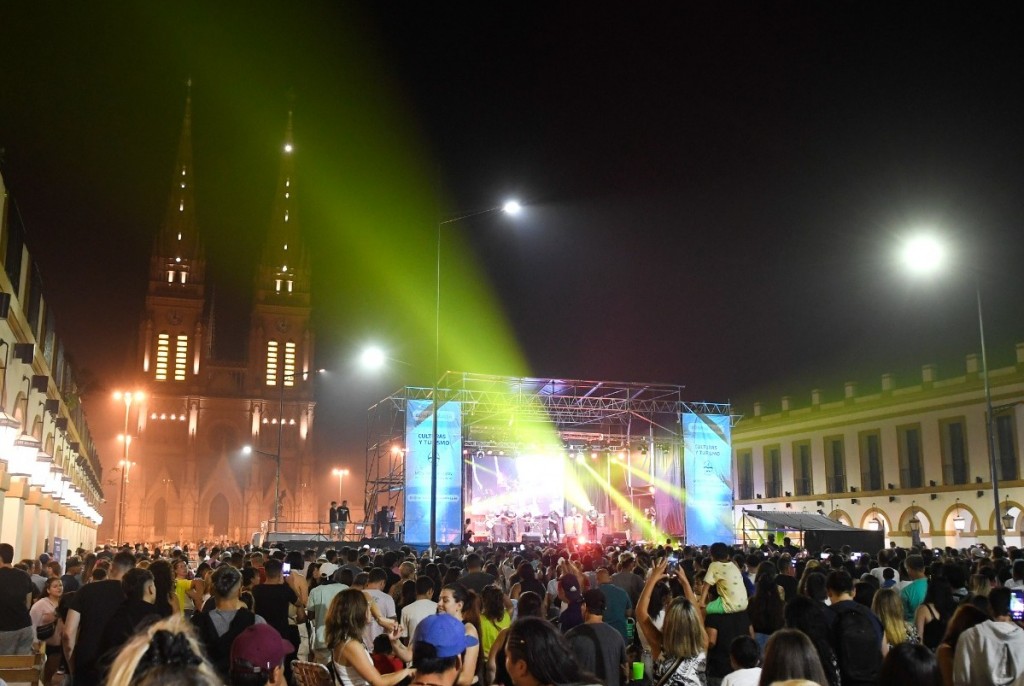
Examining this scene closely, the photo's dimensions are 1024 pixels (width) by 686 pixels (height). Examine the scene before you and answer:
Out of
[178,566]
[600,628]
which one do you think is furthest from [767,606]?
[178,566]

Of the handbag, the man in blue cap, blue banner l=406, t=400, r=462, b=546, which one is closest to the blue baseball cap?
the man in blue cap

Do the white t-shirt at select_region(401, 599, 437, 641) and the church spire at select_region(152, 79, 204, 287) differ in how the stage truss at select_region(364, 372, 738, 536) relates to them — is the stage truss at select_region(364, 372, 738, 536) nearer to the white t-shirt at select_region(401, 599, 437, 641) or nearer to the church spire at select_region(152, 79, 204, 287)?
the white t-shirt at select_region(401, 599, 437, 641)

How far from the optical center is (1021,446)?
116ft

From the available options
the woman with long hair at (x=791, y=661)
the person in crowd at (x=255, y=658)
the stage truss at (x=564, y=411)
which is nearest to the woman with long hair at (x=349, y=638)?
the person in crowd at (x=255, y=658)

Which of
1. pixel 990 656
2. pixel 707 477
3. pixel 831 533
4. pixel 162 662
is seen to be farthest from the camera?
pixel 707 477

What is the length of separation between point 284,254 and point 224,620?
88383mm

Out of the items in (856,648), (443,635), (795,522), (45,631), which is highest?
(795,522)

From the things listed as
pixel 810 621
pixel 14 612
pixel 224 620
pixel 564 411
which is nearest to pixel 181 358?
pixel 564 411

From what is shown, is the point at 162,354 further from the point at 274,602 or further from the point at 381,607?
the point at 381,607

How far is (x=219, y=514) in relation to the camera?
79562 millimetres

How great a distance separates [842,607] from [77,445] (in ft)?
112

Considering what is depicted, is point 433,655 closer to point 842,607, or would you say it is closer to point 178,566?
point 842,607

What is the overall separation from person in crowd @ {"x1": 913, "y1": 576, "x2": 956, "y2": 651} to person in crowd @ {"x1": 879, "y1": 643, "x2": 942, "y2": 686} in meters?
2.21

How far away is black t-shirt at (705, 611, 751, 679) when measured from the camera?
734 centimetres
